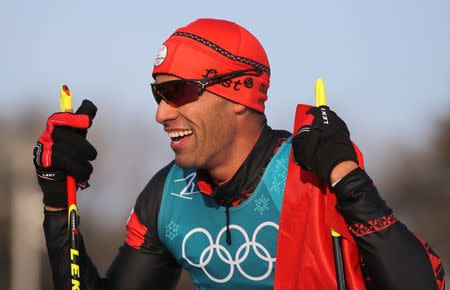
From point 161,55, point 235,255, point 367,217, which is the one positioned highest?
point 161,55

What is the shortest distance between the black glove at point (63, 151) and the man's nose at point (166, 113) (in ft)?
1.26

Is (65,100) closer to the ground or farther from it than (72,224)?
farther from it

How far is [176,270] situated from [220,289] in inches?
18.7

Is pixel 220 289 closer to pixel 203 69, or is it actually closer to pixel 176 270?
pixel 176 270

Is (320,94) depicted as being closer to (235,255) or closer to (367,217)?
(367,217)

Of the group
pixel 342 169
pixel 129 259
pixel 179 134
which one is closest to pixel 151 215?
pixel 129 259

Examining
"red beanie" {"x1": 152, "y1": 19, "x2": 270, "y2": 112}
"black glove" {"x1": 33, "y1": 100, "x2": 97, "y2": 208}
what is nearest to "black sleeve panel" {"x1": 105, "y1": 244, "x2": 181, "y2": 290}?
"black glove" {"x1": 33, "y1": 100, "x2": 97, "y2": 208}

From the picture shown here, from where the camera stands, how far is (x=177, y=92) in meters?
5.07

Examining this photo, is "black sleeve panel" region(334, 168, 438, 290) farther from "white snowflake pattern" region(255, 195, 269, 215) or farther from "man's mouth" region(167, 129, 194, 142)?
"man's mouth" region(167, 129, 194, 142)

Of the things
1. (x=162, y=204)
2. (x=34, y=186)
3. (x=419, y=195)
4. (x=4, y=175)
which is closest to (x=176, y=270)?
(x=162, y=204)

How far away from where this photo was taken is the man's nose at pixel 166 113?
16.6ft

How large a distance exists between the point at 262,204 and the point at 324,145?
0.86 meters

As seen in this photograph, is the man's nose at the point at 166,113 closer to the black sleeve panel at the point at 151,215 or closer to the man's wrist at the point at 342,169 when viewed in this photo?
the black sleeve panel at the point at 151,215

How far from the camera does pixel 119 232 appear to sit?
3109cm
